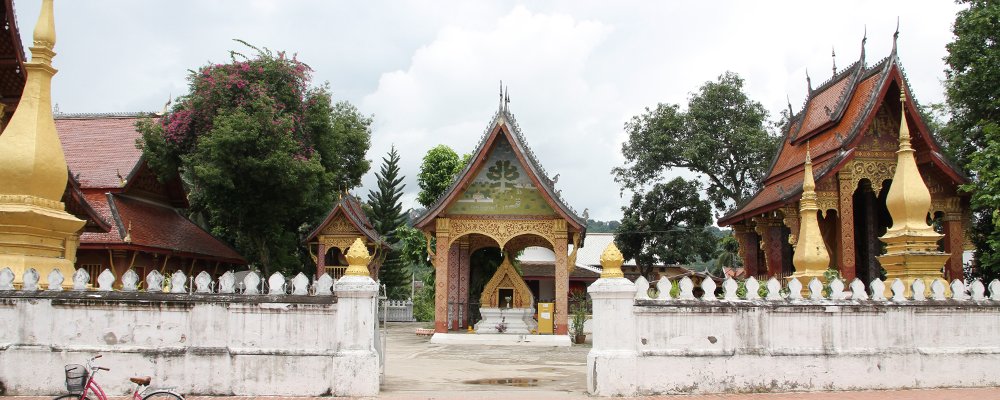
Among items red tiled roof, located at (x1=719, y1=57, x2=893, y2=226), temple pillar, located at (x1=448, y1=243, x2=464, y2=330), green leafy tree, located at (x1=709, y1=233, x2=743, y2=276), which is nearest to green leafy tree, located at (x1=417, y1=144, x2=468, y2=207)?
temple pillar, located at (x1=448, y1=243, x2=464, y2=330)

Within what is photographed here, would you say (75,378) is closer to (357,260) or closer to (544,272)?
(357,260)

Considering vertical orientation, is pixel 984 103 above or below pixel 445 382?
above

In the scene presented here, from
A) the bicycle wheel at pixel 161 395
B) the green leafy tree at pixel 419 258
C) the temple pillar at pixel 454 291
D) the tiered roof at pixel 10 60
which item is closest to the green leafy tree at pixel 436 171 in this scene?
the green leafy tree at pixel 419 258

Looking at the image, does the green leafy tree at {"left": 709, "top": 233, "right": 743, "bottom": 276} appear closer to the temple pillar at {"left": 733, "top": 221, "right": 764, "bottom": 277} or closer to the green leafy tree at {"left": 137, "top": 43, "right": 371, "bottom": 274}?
the temple pillar at {"left": 733, "top": 221, "right": 764, "bottom": 277}

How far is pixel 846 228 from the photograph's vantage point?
1781 cm

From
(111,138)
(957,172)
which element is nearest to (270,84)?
(111,138)

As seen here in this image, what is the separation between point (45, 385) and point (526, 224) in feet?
42.9

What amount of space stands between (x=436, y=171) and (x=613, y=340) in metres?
25.2

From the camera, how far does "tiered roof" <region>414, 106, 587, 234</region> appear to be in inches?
773

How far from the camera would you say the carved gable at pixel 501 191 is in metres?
20.3

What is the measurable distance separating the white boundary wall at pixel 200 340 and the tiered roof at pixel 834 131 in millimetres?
12500

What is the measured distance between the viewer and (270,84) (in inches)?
871

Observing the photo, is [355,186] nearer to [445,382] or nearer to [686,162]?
[686,162]

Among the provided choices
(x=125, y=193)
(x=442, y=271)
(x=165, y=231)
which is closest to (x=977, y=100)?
(x=442, y=271)
